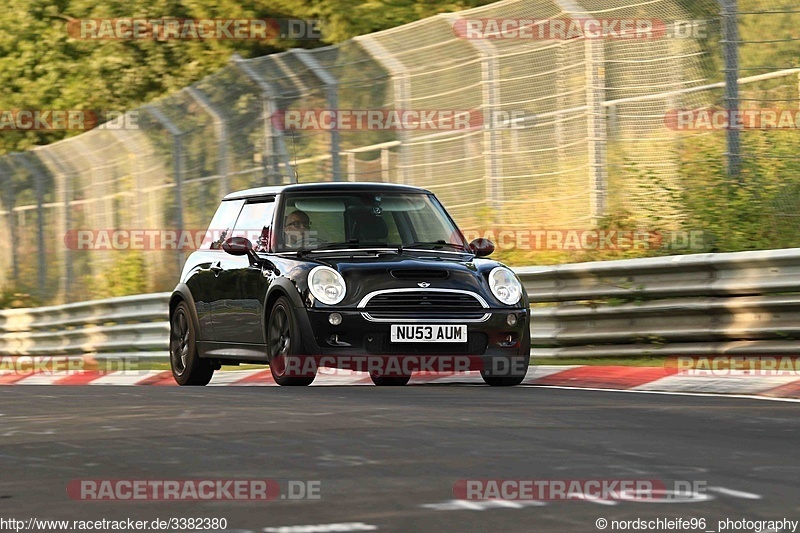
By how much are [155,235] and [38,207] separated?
4.61 meters

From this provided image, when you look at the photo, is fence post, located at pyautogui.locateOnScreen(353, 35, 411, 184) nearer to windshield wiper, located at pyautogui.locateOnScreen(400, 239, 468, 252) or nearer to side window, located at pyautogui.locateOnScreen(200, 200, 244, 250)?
side window, located at pyautogui.locateOnScreen(200, 200, 244, 250)

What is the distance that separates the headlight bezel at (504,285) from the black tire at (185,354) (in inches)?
108

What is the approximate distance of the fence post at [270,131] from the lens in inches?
704

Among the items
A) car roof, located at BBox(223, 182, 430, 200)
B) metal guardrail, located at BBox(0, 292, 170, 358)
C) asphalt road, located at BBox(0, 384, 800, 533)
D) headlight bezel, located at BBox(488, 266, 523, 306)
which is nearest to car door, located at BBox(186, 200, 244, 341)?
car roof, located at BBox(223, 182, 430, 200)

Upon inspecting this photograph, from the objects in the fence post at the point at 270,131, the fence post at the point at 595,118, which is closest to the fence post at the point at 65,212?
the fence post at the point at 270,131

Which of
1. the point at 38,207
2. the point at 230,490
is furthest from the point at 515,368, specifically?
the point at 38,207

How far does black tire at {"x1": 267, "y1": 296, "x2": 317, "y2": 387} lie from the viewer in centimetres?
1159

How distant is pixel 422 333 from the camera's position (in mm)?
11500

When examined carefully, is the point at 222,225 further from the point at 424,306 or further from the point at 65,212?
the point at 65,212

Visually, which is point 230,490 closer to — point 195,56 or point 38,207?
point 38,207

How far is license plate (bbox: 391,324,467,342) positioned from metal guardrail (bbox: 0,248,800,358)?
2199 millimetres

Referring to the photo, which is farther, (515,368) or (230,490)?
(515,368)

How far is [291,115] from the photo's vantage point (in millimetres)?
17766

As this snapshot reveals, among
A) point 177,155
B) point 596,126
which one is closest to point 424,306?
point 596,126
